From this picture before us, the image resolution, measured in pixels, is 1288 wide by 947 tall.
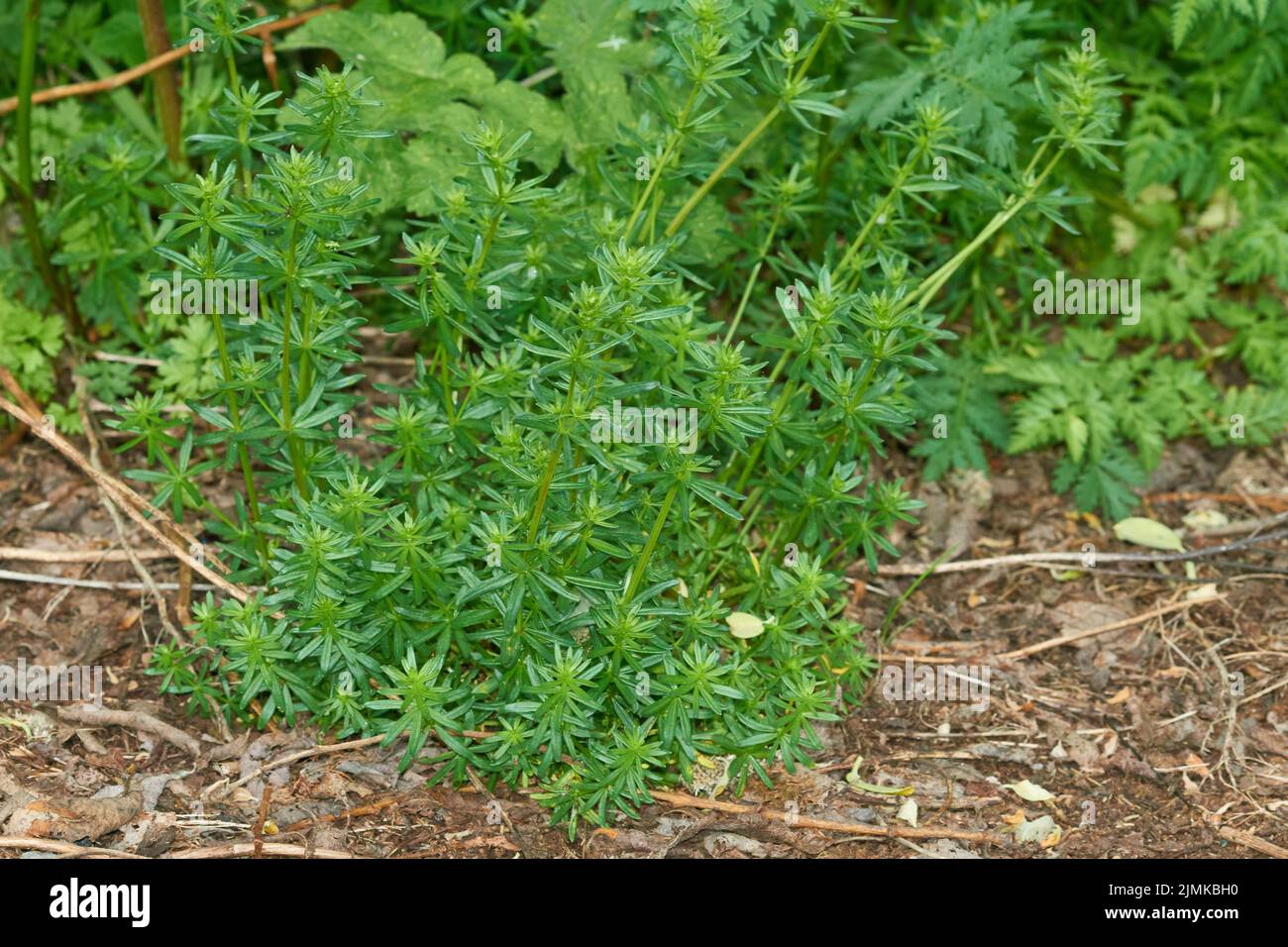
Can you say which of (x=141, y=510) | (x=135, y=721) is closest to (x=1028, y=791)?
(x=135, y=721)

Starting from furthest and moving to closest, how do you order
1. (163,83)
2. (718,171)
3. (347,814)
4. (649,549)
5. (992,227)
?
(163,83), (992,227), (718,171), (347,814), (649,549)

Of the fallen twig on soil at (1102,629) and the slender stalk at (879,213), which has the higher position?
the slender stalk at (879,213)

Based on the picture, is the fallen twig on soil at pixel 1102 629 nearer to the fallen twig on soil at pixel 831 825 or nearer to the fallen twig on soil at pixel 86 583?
the fallen twig on soil at pixel 831 825

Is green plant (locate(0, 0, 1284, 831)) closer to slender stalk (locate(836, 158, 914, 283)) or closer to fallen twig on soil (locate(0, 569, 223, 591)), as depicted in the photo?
slender stalk (locate(836, 158, 914, 283))

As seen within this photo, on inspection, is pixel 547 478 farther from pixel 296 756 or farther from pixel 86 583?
pixel 86 583

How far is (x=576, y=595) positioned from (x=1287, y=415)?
2461 millimetres

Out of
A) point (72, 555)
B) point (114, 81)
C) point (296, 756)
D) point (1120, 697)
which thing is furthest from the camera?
point (114, 81)

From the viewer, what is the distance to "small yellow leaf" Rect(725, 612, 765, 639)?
336cm

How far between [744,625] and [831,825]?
18.9 inches

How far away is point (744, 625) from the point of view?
338 centimetres

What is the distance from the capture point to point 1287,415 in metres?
4.37

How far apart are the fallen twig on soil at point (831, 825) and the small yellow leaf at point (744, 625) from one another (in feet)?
1.23

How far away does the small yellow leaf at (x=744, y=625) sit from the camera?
11.0 ft

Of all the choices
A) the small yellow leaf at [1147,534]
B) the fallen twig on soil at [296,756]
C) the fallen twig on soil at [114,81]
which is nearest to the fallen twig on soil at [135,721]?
the fallen twig on soil at [296,756]
